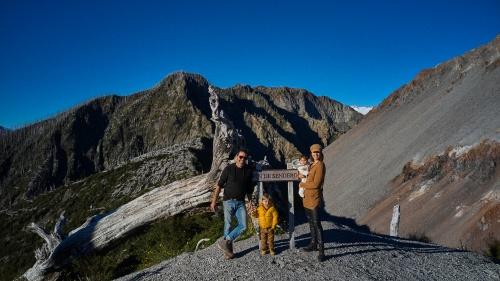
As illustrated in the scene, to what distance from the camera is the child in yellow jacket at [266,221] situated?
410 inches

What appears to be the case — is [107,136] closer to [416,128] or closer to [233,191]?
[416,128]

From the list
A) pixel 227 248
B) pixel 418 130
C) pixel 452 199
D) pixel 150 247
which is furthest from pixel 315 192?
pixel 418 130

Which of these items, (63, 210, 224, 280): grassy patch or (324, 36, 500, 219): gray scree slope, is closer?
(63, 210, 224, 280): grassy patch

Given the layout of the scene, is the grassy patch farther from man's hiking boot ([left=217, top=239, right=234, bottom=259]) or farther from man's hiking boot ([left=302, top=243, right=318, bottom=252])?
man's hiking boot ([left=302, top=243, right=318, bottom=252])

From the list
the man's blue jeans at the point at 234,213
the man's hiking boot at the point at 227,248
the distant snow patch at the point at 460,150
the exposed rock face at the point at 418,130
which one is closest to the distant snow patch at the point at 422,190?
the exposed rock face at the point at 418,130

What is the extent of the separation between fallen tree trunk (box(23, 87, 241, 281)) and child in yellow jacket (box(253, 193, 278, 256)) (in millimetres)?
4207

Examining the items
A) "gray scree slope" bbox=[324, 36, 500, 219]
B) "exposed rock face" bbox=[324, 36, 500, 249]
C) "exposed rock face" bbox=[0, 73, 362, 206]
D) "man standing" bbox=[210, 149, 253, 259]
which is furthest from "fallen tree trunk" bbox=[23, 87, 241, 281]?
A: "exposed rock face" bbox=[0, 73, 362, 206]

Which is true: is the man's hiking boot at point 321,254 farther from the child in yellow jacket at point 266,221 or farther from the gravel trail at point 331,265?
the child in yellow jacket at point 266,221

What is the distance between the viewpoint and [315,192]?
10.3m

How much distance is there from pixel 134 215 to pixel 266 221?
686 centimetres

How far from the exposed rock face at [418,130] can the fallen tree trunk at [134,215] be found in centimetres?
2340

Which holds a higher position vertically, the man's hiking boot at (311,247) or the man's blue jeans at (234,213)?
the man's blue jeans at (234,213)

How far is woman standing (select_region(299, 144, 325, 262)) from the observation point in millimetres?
10180

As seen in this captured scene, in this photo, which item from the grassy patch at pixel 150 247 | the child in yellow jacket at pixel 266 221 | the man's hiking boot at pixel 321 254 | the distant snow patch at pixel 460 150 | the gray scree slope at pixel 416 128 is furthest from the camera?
the gray scree slope at pixel 416 128
